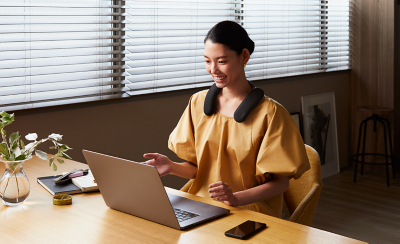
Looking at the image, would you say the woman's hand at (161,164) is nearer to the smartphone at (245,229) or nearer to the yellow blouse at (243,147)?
the yellow blouse at (243,147)

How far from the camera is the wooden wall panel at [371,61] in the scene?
14.7ft

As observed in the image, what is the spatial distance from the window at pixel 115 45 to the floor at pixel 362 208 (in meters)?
1.24

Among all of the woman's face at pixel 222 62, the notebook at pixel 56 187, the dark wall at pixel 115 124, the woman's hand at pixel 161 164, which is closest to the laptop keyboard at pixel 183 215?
the woman's hand at pixel 161 164

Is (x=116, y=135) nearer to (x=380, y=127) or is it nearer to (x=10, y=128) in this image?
(x=10, y=128)

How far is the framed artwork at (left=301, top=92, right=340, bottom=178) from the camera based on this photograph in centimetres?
430

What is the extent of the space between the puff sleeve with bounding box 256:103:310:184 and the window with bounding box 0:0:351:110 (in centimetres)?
136

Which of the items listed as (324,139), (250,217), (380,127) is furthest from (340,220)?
(250,217)

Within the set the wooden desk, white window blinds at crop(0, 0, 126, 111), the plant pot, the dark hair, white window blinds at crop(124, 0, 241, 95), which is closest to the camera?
the wooden desk

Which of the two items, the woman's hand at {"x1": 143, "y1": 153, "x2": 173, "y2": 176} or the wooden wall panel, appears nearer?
the woman's hand at {"x1": 143, "y1": 153, "x2": 173, "y2": 176}

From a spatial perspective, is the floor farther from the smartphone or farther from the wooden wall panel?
the smartphone

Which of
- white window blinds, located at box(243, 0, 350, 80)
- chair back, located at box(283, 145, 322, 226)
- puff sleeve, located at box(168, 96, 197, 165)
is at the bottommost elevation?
chair back, located at box(283, 145, 322, 226)

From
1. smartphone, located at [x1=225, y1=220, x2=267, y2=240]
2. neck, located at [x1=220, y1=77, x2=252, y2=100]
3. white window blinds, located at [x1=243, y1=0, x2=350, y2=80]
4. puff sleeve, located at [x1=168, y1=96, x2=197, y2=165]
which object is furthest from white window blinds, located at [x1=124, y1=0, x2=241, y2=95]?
smartphone, located at [x1=225, y1=220, x2=267, y2=240]

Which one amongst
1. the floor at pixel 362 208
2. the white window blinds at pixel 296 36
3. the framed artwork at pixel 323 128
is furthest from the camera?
the framed artwork at pixel 323 128

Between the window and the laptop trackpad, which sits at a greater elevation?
the window
